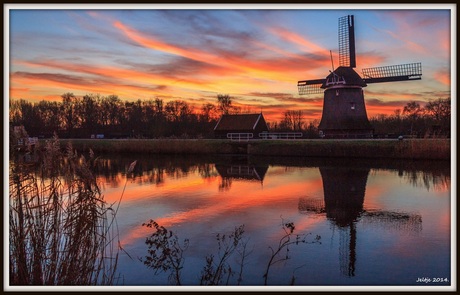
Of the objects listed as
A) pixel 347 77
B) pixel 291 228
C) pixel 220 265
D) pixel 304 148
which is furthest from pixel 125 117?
pixel 220 265

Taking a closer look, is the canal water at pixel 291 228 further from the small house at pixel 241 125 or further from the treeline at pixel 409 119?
the small house at pixel 241 125

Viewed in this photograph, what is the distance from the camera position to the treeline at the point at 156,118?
3669 cm

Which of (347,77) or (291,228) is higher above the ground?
(347,77)

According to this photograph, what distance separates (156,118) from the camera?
169ft

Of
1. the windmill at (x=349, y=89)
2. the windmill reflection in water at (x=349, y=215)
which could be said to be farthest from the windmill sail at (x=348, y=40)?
the windmill reflection in water at (x=349, y=215)

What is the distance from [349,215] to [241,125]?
97.2ft

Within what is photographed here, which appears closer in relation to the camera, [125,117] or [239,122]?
[239,122]

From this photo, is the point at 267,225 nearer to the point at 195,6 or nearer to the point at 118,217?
the point at 118,217

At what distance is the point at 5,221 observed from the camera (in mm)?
4219

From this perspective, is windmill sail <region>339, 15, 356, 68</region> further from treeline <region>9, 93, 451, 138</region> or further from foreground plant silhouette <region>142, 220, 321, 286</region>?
foreground plant silhouette <region>142, 220, 321, 286</region>

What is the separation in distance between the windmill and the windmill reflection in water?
15.9 meters

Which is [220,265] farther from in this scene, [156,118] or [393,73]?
[156,118]

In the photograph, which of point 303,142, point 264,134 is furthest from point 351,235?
point 264,134

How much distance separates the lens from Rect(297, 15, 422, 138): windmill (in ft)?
98.9
